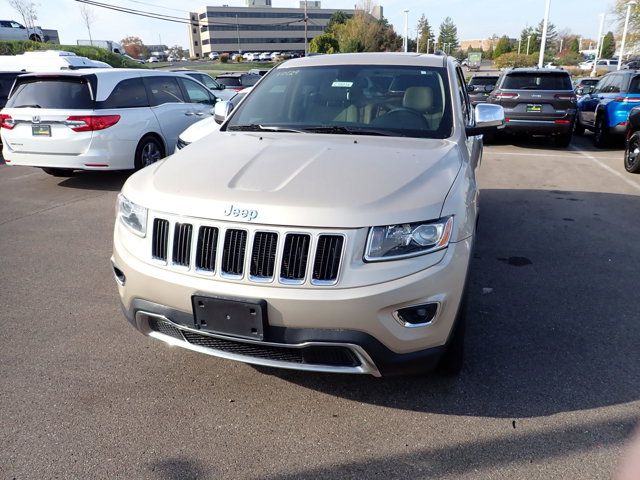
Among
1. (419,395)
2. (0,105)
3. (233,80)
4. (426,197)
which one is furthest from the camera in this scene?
(233,80)

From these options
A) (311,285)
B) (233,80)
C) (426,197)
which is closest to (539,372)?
(426,197)

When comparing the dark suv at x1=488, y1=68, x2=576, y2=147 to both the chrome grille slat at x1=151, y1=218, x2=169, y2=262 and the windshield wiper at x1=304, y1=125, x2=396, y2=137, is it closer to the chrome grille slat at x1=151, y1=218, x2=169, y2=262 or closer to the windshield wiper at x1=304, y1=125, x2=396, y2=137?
the windshield wiper at x1=304, y1=125, x2=396, y2=137

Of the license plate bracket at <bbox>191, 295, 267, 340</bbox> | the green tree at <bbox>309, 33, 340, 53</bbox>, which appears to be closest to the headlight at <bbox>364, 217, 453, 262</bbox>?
the license plate bracket at <bbox>191, 295, 267, 340</bbox>

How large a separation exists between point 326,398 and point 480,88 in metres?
16.3

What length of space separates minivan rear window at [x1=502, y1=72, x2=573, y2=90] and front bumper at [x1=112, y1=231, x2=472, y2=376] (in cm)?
1039

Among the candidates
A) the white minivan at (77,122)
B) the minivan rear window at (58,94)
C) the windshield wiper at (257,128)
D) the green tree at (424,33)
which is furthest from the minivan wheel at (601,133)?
the green tree at (424,33)

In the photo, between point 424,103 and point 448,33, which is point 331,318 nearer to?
point 424,103

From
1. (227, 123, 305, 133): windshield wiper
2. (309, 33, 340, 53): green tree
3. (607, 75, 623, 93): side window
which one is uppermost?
(309, 33, 340, 53): green tree

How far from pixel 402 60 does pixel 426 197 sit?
226 centimetres

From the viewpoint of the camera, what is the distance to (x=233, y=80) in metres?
19.5

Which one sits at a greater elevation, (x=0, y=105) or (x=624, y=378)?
(x=0, y=105)

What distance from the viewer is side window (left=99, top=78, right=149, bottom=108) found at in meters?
7.67

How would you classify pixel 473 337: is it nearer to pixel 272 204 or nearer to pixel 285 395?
pixel 285 395

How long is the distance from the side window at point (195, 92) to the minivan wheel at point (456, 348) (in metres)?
7.76
